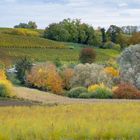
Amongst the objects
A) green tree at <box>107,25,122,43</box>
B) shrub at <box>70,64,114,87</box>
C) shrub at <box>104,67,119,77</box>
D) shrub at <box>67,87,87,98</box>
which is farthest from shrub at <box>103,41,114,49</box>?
shrub at <box>67,87,87,98</box>

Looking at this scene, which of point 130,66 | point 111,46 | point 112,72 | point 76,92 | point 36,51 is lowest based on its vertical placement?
point 111,46

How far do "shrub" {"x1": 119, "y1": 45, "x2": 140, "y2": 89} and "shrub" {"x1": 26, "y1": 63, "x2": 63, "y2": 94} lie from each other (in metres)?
6.41

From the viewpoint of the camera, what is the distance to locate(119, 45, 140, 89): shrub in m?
56.4

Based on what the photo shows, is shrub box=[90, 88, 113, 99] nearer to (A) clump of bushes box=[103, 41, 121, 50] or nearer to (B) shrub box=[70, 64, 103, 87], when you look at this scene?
(B) shrub box=[70, 64, 103, 87]

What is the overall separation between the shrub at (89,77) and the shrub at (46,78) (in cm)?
173

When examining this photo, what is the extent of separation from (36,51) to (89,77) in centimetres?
5618

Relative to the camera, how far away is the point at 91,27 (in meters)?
140

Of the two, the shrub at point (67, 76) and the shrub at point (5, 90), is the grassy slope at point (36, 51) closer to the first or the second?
the shrub at point (67, 76)

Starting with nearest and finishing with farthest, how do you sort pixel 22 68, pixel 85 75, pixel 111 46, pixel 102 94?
pixel 102 94 < pixel 85 75 < pixel 22 68 < pixel 111 46

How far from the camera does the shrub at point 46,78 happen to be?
183 feet

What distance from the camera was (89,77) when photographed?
5681 cm

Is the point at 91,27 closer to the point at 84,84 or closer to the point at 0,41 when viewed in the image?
the point at 0,41

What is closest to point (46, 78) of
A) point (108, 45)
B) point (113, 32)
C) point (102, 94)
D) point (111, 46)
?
point (102, 94)

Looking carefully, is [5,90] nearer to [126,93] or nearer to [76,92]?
[76,92]
